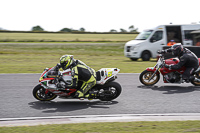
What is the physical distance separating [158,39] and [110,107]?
16.3 meters

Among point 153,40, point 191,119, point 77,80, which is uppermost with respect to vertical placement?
point 153,40

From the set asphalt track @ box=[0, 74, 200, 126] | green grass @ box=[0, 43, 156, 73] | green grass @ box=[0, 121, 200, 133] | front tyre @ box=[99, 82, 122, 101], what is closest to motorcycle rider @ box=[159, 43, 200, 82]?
asphalt track @ box=[0, 74, 200, 126]

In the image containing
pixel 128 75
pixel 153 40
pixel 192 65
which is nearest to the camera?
pixel 192 65

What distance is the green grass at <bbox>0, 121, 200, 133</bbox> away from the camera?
229 inches

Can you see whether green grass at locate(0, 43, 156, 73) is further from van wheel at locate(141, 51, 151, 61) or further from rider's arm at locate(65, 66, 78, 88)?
rider's arm at locate(65, 66, 78, 88)

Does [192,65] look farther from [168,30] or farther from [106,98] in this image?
[168,30]

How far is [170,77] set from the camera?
37.1 ft

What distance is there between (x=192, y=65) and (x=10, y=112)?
6515 mm

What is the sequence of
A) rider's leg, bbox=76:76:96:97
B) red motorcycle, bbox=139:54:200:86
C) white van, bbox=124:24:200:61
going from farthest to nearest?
white van, bbox=124:24:200:61
red motorcycle, bbox=139:54:200:86
rider's leg, bbox=76:76:96:97

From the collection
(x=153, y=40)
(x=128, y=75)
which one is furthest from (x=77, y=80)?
(x=153, y=40)

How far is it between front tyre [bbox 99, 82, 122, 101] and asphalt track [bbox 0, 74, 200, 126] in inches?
6.5

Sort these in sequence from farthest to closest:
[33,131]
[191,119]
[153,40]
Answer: [153,40] → [191,119] → [33,131]

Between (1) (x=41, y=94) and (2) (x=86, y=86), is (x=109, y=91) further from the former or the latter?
(1) (x=41, y=94)

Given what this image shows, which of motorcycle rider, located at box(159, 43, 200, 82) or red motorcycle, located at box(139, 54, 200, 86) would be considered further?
red motorcycle, located at box(139, 54, 200, 86)
